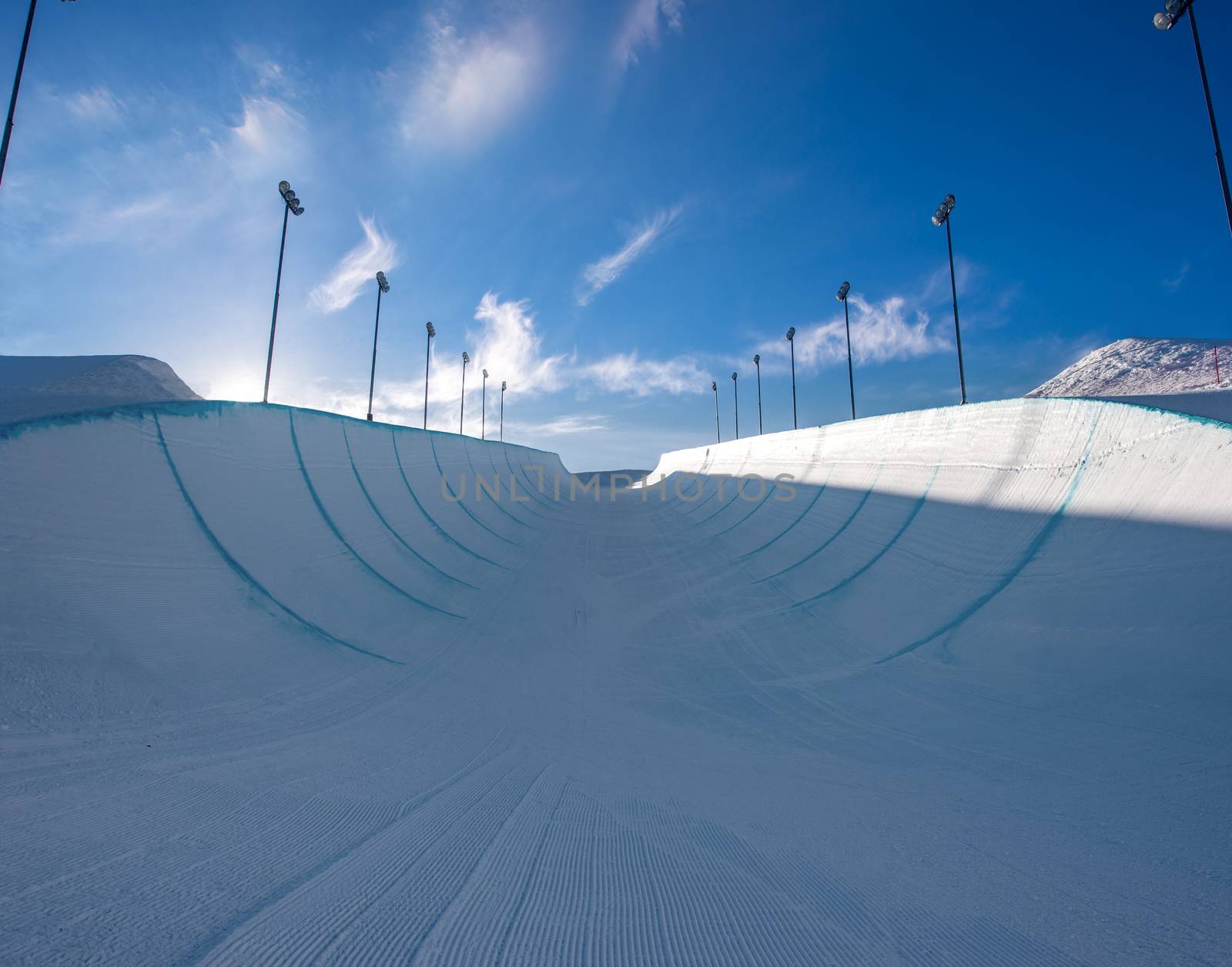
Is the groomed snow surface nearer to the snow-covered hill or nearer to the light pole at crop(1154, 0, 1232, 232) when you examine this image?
the light pole at crop(1154, 0, 1232, 232)

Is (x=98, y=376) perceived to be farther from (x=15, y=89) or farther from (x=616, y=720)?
(x=616, y=720)

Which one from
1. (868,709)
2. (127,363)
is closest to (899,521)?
(868,709)

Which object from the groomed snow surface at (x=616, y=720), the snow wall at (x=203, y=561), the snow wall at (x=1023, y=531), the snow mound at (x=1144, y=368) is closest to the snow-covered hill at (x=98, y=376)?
the snow wall at (x=203, y=561)

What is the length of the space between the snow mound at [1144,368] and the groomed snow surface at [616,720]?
111ft

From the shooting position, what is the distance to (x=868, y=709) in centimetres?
593

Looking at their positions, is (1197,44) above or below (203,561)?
above

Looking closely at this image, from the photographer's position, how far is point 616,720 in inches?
232

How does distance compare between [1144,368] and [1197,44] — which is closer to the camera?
[1197,44]

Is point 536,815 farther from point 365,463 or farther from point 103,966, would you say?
point 365,463

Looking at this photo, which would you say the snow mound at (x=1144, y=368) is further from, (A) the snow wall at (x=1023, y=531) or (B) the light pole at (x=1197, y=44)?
(A) the snow wall at (x=1023, y=531)

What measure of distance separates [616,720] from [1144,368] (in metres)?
52.3

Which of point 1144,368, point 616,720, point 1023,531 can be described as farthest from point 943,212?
point 1144,368

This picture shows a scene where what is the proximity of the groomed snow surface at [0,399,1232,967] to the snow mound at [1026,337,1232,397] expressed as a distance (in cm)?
3376

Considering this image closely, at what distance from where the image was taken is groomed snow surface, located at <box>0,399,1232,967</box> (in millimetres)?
2453
